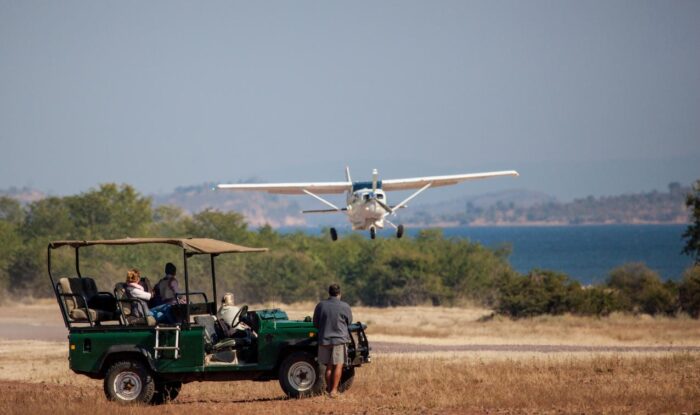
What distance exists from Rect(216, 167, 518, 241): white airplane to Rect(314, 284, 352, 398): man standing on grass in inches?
984

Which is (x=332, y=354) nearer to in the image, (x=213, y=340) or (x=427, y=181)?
(x=213, y=340)

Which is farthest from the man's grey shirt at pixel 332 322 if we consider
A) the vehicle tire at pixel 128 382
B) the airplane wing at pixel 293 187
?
the airplane wing at pixel 293 187

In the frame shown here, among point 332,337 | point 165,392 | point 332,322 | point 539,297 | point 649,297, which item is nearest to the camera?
point 332,337

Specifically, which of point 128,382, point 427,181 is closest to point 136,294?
point 128,382

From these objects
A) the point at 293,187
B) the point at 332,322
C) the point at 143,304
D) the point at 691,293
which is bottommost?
the point at 691,293

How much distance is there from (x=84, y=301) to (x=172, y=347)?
148 cm

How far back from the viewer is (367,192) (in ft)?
147

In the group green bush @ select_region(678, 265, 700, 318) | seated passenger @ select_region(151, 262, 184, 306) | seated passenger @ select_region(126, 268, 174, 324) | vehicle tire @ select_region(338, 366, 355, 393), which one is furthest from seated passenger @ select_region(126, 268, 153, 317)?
green bush @ select_region(678, 265, 700, 318)

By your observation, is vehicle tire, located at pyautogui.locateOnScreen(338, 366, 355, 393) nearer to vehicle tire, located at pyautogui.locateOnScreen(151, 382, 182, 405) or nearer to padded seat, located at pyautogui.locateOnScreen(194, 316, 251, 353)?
padded seat, located at pyautogui.locateOnScreen(194, 316, 251, 353)

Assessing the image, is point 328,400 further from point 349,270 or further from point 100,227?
point 100,227

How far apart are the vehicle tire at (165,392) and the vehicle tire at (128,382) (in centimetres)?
32

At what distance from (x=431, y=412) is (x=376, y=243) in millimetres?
64849

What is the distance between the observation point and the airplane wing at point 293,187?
49.3 meters

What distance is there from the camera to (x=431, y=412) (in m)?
16.0
